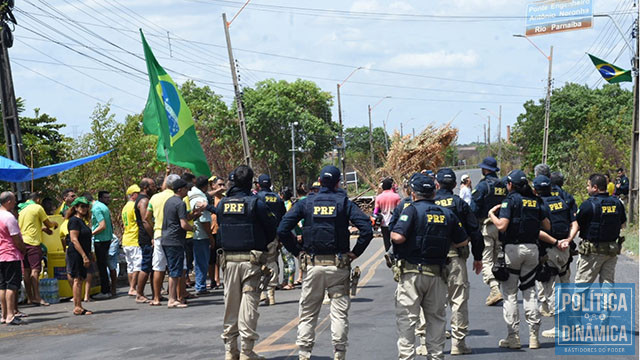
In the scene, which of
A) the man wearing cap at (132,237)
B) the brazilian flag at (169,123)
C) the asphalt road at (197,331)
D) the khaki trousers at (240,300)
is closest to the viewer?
the khaki trousers at (240,300)

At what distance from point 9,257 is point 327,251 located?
544 cm

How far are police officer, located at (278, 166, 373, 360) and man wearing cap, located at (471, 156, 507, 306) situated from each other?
3.78 metres

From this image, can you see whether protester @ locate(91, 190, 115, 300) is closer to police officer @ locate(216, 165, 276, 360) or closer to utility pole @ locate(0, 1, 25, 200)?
utility pole @ locate(0, 1, 25, 200)

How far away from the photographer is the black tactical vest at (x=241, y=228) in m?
8.04

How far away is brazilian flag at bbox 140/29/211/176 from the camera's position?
14867 millimetres

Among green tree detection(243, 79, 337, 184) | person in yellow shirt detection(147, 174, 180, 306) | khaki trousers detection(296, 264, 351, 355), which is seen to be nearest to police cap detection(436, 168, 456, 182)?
khaki trousers detection(296, 264, 351, 355)

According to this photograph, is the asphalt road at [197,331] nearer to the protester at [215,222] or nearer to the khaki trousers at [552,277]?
the khaki trousers at [552,277]

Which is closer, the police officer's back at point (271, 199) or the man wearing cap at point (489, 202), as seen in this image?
the man wearing cap at point (489, 202)

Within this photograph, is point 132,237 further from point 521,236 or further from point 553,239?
point 553,239

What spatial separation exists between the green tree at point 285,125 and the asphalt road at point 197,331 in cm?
4585

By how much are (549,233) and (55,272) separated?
8542mm

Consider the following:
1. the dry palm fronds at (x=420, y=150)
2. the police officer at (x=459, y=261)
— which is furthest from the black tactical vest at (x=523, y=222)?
the dry palm fronds at (x=420, y=150)

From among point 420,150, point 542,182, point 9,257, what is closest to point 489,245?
point 542,182

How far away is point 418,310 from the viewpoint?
7.14m
